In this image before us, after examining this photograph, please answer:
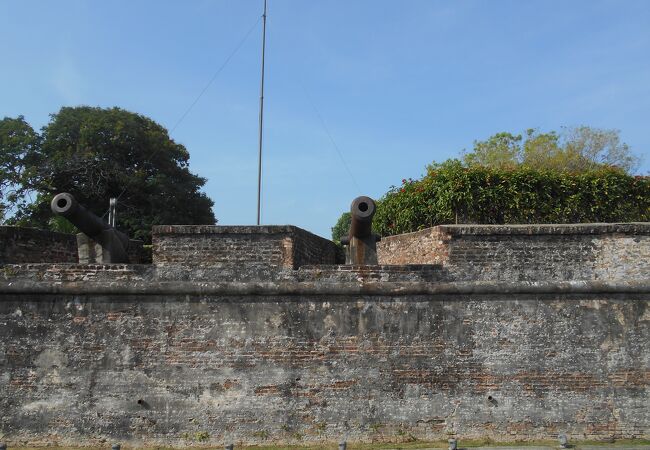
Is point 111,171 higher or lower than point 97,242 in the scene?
higher

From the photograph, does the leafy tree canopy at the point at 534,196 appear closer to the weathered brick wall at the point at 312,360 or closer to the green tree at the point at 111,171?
the weathered brick wall at the point at 312,360

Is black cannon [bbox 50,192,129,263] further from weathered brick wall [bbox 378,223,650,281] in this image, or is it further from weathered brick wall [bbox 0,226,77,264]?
weathered brick wall [bbox 378,223,650,281]

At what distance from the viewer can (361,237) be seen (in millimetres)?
8562

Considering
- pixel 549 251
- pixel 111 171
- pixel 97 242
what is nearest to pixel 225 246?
pixel 97 242

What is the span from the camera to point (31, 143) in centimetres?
2562

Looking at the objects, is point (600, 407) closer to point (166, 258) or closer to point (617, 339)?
point (617, 339)

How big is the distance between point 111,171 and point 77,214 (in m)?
17.7

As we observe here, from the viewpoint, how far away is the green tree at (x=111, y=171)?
962 inches

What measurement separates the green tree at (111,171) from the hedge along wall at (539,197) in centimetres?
1637

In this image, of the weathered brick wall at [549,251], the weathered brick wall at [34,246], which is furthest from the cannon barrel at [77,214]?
the weathered brick wall at [549,251]

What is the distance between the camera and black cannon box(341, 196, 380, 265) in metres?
8.14

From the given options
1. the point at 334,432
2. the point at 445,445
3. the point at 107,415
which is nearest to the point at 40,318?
the point at 107,415

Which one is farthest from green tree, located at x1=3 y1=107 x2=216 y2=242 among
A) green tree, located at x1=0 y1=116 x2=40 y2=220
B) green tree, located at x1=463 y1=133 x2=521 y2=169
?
green tree, located at x1=463 y1=133 x2=521 y2=169

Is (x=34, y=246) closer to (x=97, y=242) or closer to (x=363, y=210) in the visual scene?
(x=97, y=242)
